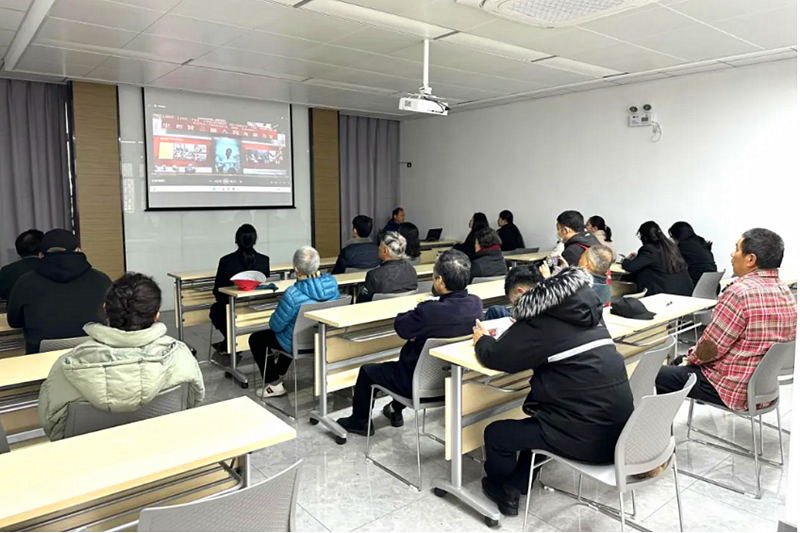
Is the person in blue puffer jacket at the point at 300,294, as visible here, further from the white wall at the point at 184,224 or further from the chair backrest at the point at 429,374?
the white wall at the point at 184,224

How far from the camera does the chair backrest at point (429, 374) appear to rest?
2.82 metres

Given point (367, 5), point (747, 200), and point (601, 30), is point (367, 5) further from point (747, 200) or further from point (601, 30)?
point (747, 200)

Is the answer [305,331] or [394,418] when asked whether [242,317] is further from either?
[394,418]

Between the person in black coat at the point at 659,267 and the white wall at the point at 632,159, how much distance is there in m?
0.95

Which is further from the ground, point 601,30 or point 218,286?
point 601,30

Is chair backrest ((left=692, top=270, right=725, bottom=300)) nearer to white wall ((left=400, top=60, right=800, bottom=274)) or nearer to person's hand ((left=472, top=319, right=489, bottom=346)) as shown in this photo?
white wall ((left=400, top=60, right=800, bottom=274))

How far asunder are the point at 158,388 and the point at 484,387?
149cm

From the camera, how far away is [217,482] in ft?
6.38

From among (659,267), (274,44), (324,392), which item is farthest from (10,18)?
(659,267)

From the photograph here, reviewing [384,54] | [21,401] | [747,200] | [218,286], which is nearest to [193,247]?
[218,286]

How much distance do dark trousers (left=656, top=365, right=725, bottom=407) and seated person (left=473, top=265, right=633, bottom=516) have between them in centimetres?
91

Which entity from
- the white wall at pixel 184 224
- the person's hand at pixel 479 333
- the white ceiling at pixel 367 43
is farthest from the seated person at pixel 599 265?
the white wall at pixel 184 224

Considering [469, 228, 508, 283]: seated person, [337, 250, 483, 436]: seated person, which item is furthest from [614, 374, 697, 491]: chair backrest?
[469, 228, 508, 283]: seated person

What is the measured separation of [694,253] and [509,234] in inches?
106
